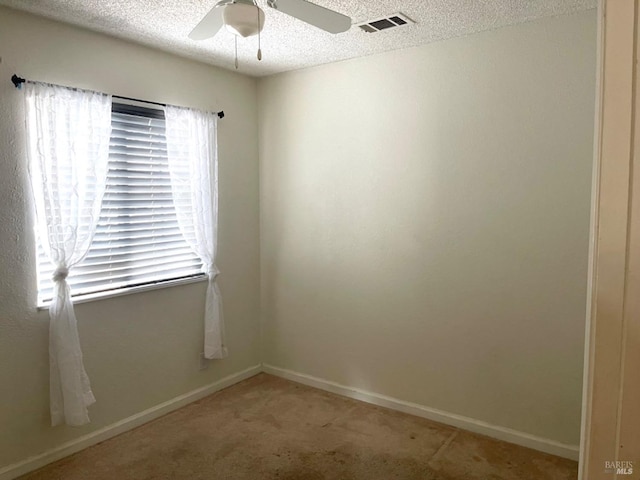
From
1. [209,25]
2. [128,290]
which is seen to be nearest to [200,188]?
[128,290]

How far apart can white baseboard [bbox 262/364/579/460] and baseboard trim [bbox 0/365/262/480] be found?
1.52 ft

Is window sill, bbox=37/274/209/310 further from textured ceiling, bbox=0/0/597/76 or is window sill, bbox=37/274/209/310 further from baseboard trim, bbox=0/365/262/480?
textured ceiling, bbox=0/0/597/76

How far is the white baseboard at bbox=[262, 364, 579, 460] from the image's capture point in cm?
275

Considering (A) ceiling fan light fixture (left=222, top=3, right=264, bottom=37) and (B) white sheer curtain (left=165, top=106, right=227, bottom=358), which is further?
(B) white sheer curtain (left=165, top=106, right=227, bottom=358)

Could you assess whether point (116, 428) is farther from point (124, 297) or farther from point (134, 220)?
point (134, 220)

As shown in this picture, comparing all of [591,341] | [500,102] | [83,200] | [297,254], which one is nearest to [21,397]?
[83,200]

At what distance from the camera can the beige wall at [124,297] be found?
2.52 meters

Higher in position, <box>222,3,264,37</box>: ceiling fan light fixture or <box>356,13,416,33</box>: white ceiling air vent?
<box>356,13,416,33</box>: white ceiling air vent

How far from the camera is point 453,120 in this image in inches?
116

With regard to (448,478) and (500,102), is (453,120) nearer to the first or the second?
(500,102)

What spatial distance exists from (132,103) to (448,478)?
2.93 m

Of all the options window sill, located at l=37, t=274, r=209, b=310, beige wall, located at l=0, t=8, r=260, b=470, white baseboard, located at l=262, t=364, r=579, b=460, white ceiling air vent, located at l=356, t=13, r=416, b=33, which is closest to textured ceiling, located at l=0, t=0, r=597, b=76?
white ceiling air vent, located at l=356, t=13, r=416, b=33

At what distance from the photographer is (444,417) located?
3131 mm

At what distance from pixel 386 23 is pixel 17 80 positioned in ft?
6.61
